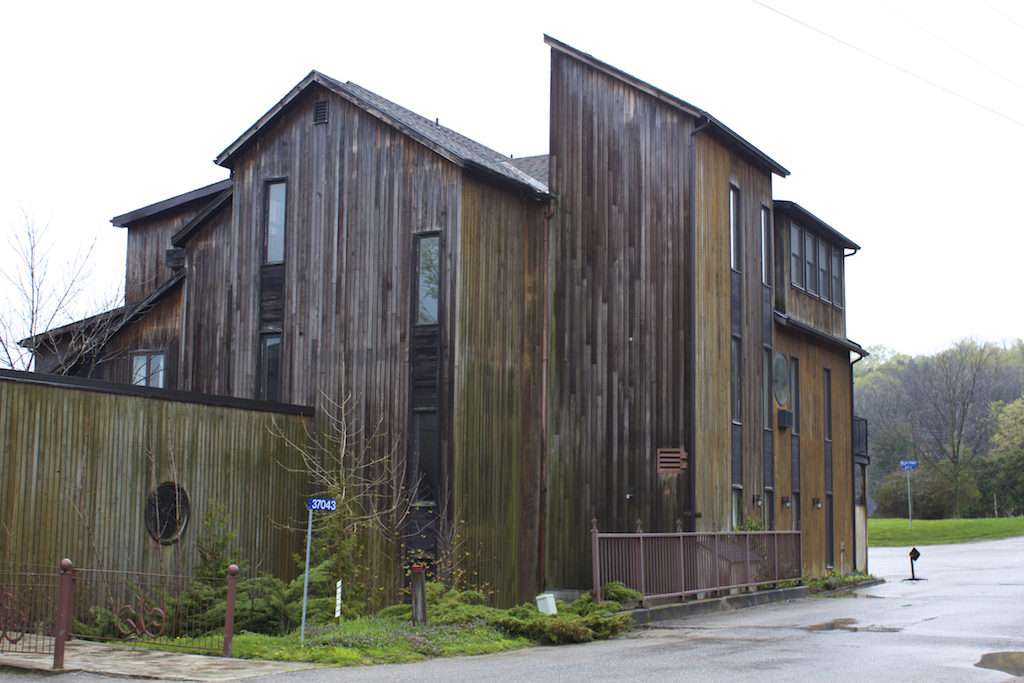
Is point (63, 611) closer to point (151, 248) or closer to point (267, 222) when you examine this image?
point (267, 222)

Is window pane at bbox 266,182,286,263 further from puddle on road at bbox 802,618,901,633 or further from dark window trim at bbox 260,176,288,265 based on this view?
puddle on road at bbox 802,618,901,633

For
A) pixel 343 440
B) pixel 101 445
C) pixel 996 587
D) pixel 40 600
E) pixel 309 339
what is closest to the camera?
pixel 40 600

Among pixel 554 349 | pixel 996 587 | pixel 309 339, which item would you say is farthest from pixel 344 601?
pixel 996 587

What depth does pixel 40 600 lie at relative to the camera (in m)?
16.1

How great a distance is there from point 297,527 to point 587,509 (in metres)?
6.17

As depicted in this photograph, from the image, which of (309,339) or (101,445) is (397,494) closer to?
(309,339)

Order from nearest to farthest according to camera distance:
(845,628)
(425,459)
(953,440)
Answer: (845,628) < (425,459) < (953,440)

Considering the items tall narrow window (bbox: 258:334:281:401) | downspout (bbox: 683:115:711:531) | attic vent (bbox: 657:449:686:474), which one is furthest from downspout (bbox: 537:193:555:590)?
tall narrow window (bbox: 258:334:281:401)

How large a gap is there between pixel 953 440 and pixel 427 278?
178ft

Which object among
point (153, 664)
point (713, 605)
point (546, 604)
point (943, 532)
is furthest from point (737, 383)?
point (943, 532)

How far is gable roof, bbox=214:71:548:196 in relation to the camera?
22141mm

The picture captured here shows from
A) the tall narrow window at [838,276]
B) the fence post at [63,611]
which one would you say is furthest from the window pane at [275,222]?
the tall narrow window at [838,276]

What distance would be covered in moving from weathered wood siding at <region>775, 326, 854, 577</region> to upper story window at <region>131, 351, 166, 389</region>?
15.5m

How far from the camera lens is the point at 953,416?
6800 centimetres
